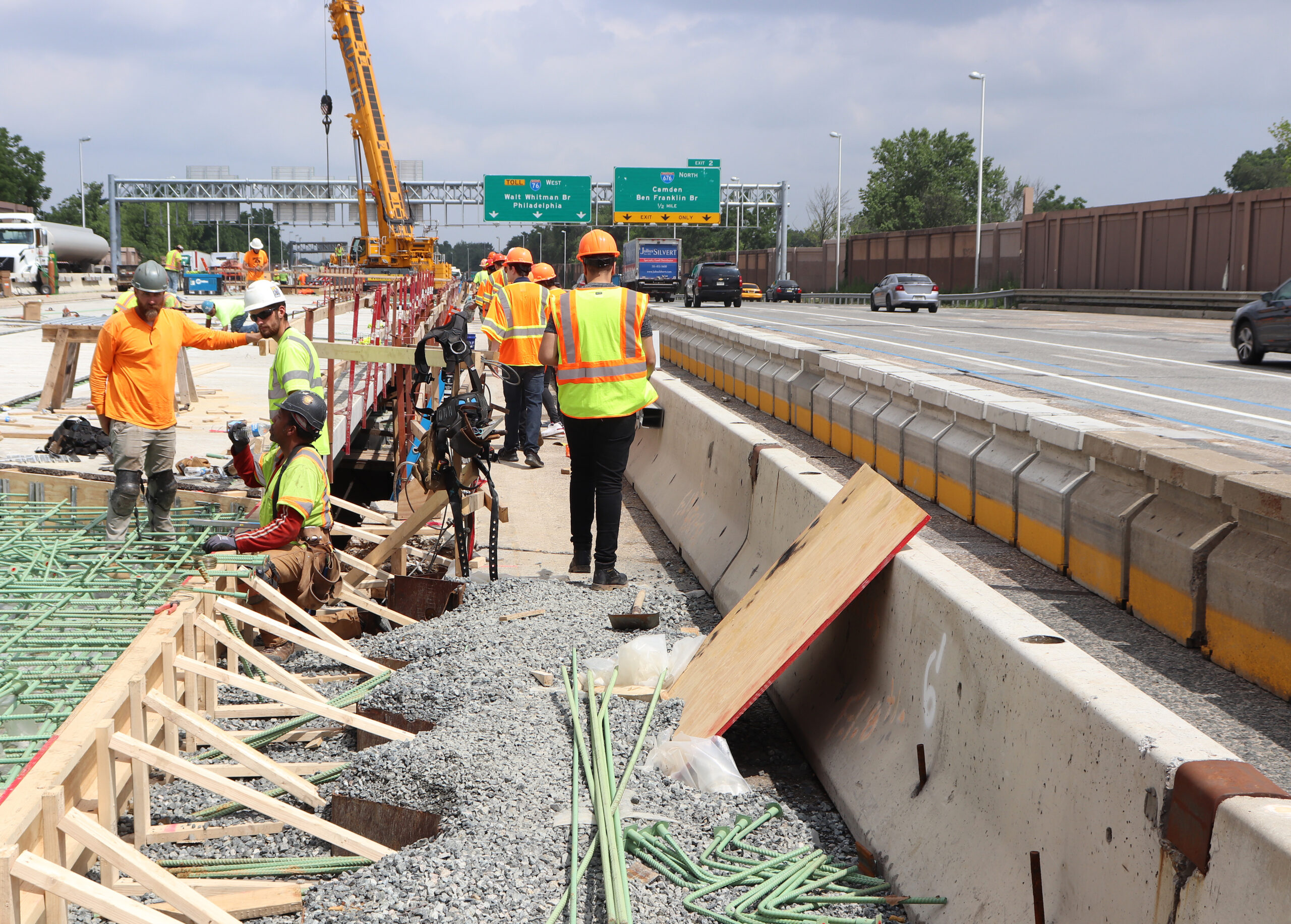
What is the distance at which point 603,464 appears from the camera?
7520 millimetres

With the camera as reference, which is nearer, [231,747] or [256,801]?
[256,801]

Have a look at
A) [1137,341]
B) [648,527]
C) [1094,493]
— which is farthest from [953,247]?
[1094,493]

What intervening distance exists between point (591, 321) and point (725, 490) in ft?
5.44

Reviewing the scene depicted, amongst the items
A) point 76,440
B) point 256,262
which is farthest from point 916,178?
point 76,440

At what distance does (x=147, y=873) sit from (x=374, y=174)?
3679 centimetres

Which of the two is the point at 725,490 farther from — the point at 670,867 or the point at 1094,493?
the point at 670,867

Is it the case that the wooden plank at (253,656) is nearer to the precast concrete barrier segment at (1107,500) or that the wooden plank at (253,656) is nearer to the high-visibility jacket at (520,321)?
the precast concrete barrier segment at (1107,500)

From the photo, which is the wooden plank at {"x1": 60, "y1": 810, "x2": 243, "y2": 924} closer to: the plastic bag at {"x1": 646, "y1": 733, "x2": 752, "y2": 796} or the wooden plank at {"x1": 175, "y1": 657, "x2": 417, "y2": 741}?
the wooden plank at {"x1": 175, "y1": 657, "x2": 417, "y2": 741}

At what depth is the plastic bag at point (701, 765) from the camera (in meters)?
4.56

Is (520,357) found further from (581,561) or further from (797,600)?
(797,600)

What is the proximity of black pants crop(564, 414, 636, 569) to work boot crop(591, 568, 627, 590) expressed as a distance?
0.03m

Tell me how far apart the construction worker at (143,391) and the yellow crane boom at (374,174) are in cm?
3061

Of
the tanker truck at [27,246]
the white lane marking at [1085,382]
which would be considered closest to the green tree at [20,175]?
the tanker truck at [27,246]

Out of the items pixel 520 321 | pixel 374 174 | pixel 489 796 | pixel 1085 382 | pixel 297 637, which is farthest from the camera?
pixel 374 174
